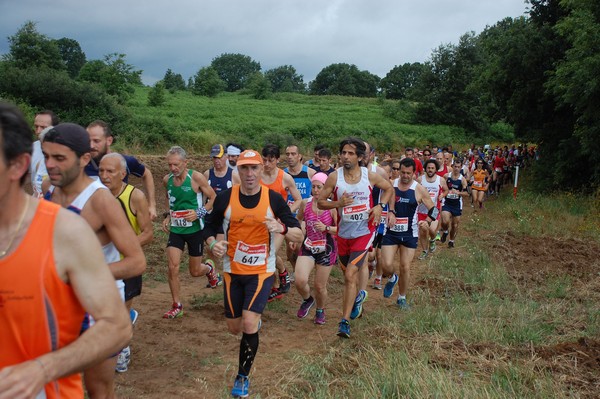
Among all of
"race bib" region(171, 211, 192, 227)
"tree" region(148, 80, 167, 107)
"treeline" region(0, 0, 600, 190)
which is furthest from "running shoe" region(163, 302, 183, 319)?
"tree" region(148, 80, 167, 107)

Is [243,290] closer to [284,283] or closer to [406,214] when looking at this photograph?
[284,283]

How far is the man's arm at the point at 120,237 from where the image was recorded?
337 cm

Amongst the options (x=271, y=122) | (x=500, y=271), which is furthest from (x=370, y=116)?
(x=500, y=271)

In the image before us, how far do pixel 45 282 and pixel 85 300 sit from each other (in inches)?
5.6

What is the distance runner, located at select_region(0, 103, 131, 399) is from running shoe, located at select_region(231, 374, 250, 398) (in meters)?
3.35

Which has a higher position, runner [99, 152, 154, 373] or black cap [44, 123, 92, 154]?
black cap [44, 123, 92, 154]

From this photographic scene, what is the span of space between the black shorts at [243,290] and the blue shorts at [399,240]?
3.32 meters

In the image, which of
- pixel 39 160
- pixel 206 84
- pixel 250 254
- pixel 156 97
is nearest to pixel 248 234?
pixel 250 254

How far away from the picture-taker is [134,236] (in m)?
3.40

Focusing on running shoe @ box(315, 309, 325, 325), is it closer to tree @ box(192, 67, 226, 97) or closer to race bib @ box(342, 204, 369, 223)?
race bib @ box(342, 204, 369, 223)

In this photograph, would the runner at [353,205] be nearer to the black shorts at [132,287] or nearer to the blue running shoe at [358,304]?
the blue running shoe at [358,304]

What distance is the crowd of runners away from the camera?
185 cm

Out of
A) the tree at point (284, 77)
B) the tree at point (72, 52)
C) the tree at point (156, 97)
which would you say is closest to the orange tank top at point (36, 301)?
the tree at point (156, 97)

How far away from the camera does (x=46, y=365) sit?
1761 mm
